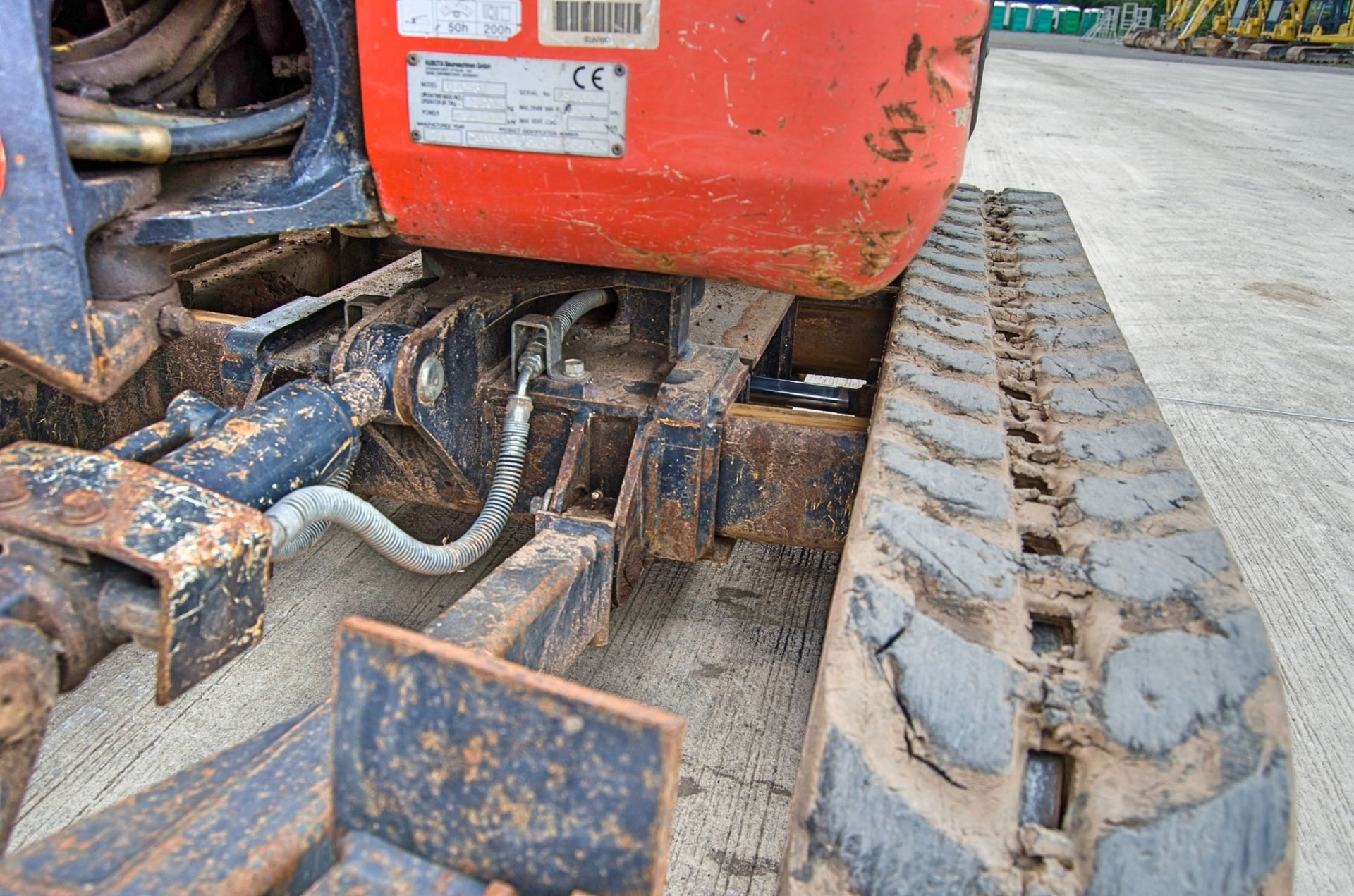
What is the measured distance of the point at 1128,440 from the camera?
1715 millimetres

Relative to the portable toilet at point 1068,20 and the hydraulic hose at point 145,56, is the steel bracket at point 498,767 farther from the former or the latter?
the portable toilet at point 1068,20

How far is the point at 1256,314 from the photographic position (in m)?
4.97

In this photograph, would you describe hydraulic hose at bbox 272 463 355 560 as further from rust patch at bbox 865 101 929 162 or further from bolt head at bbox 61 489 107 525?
rust patch at bbox 865 101 929 162

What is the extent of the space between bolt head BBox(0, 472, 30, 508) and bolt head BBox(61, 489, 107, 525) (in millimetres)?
63

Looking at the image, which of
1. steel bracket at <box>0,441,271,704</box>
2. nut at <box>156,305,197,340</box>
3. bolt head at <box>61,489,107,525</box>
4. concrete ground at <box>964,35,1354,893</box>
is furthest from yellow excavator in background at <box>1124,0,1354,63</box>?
bolt head at <box>61,489,107,525</box>

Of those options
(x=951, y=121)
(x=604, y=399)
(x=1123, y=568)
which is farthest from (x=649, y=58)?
(x=1123, y=568)

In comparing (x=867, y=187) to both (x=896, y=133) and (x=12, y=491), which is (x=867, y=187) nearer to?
(x=896, y=133)

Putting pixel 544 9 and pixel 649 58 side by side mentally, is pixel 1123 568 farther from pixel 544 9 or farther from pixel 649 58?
pixel 544 9

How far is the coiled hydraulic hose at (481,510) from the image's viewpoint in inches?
58.9

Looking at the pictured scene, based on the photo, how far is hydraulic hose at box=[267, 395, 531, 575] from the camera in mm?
1429

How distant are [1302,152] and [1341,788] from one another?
9746mm

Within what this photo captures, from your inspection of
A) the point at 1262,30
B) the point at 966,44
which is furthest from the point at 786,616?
the point at 1262,30

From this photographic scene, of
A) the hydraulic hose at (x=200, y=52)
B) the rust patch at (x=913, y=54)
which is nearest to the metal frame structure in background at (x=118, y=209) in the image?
the hydraulic hose at (x=200, y=52)

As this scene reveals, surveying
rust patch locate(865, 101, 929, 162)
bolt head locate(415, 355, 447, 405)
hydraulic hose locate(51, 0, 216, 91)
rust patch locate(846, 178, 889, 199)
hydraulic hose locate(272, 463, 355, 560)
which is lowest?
hydraulic hose locate(272, 463, 355, 560)
